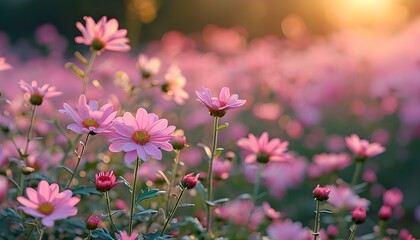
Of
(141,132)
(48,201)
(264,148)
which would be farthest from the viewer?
(264,148)

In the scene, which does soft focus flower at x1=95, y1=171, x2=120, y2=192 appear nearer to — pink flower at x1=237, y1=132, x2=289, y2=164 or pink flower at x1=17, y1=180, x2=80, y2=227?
pink flower at x1=17, y1=180, x2=80, y2=227

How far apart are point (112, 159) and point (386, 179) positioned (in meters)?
2.24

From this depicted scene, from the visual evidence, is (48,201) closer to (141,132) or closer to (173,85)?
(141,132)

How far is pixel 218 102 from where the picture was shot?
4.96 ft

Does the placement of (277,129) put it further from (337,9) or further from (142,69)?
(337,9)

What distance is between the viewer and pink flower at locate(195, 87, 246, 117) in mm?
Result: 1486

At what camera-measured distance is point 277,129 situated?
4.55 metres

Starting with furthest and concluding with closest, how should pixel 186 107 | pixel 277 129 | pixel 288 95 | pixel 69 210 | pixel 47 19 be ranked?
pixel 47 19, pixel 186 107, pixel 277 129, pixel 288 95, pixel 69 210

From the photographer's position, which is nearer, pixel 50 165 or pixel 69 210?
pixel 69 210

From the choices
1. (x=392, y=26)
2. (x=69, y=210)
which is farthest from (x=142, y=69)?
(x=392, y=26)

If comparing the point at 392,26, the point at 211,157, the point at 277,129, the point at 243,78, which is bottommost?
the point at 211,157

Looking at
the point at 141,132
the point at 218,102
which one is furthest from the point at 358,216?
the point at 141,132

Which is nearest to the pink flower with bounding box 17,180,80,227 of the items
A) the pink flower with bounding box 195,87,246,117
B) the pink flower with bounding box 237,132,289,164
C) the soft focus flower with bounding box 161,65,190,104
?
the pink flower with bounding box 195,87,246,117

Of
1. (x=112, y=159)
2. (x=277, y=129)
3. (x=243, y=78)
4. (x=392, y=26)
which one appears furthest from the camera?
(x=392, y=26)
